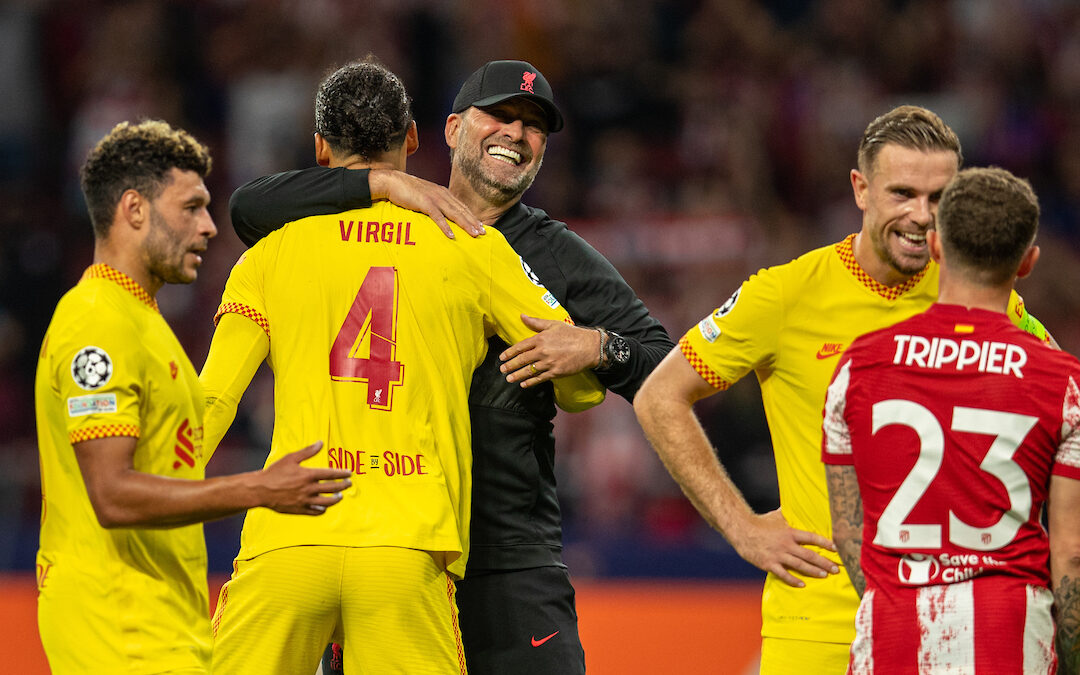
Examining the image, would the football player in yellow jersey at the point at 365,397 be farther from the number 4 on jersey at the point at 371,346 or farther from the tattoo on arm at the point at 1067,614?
the tattoo on arm at the point at 1067,614

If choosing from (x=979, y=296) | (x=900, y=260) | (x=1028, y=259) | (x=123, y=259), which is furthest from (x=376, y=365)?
(x=1028, y=259)

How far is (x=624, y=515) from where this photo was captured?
10.9 meters

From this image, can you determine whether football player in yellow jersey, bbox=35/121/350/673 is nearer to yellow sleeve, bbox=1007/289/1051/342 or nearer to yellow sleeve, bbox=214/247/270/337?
yellow sleeve, bbox=214/247/270/337

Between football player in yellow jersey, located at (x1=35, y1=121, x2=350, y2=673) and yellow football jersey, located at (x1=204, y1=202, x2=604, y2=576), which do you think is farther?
yellow football jersey, located at (x1=204, y1=202, x2=604, y2=576)

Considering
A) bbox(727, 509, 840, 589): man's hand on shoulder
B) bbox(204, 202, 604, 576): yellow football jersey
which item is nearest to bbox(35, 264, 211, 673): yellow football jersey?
bbox(204, 202, 604, 576): yellow football jersey

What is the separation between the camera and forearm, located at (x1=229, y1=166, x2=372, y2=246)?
4.52 m

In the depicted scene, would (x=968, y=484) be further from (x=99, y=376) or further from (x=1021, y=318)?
(x=99, y=376)

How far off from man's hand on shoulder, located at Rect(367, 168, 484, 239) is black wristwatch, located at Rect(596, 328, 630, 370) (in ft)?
1.93

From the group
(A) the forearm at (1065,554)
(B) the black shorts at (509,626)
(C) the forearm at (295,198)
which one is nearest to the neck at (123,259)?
(C) the forearm at (295,198)

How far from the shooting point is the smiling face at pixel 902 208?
439cm

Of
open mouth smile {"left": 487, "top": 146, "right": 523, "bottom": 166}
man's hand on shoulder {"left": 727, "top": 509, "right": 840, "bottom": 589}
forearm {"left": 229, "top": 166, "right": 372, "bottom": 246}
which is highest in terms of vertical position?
open mouth smile {"left": 487, "top": 146, "right": 523, "bottom": 166}

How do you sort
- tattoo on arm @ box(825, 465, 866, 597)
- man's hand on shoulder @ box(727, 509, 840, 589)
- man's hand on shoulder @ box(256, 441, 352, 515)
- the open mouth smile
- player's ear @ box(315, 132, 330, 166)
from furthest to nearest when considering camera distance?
the open mouth smile < player's ear @ box(315, 132, 330, 166) < man's hand on shoulder @ box(727, 509, 840, 589) < tattoo on arm @ box(825, 465, 866, 597) < man's hand on shoulder @ box(256, 441, 352, 515)

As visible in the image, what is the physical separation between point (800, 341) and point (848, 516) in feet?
2.63

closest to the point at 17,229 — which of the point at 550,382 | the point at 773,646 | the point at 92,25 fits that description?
the point at 92,25
